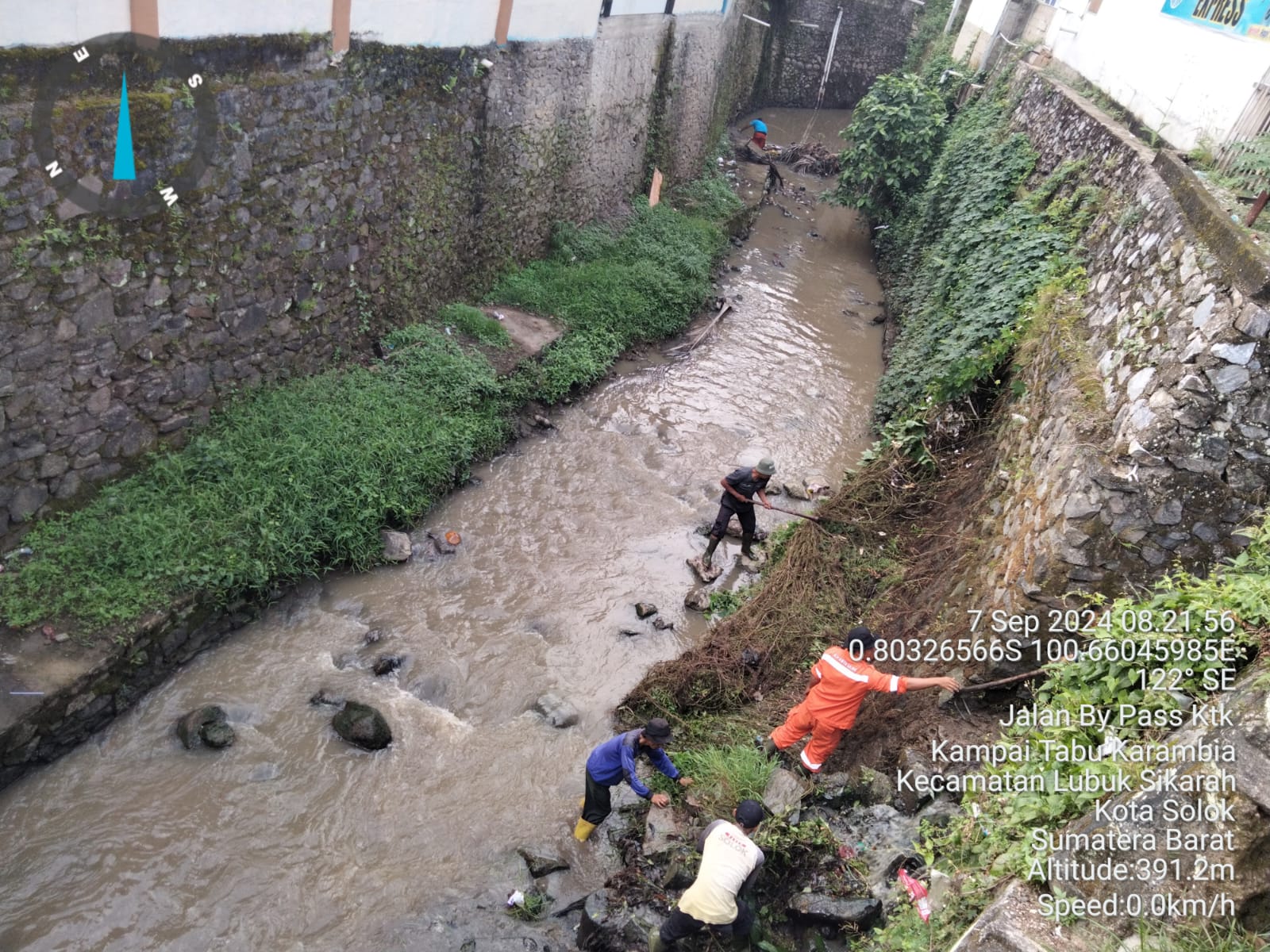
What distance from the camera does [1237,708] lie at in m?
3.29

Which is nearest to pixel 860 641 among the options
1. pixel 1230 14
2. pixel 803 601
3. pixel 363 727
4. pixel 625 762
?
pixel 803 601

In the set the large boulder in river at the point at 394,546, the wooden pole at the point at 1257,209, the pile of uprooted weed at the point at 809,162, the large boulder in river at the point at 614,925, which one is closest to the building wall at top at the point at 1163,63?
the wooden pole at the point at 1257,209

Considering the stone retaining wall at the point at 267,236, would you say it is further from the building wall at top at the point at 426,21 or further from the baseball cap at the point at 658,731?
the baseball cap at the point at 658,731

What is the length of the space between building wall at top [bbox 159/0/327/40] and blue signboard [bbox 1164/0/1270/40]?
8.95 metres

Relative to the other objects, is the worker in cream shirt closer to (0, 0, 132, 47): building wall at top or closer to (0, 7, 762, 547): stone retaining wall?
(0, 7, 762, 547): stone retaining wall

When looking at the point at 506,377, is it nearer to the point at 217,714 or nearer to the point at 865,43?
the point at 217,714

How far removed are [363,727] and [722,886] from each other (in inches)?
117

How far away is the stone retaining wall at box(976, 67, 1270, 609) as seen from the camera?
15.5 feet

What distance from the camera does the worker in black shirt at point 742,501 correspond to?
8.10 meters

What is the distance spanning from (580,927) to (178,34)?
22.2 feet

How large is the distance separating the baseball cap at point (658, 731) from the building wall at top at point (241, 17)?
19.5 feet

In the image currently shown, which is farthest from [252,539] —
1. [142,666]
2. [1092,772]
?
[1092,772]

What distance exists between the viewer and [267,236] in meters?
7.44

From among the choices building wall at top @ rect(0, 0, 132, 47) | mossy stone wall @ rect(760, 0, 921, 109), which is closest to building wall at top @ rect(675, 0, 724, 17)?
mossy stone wall @ rect(760, 0, 921, 109)
